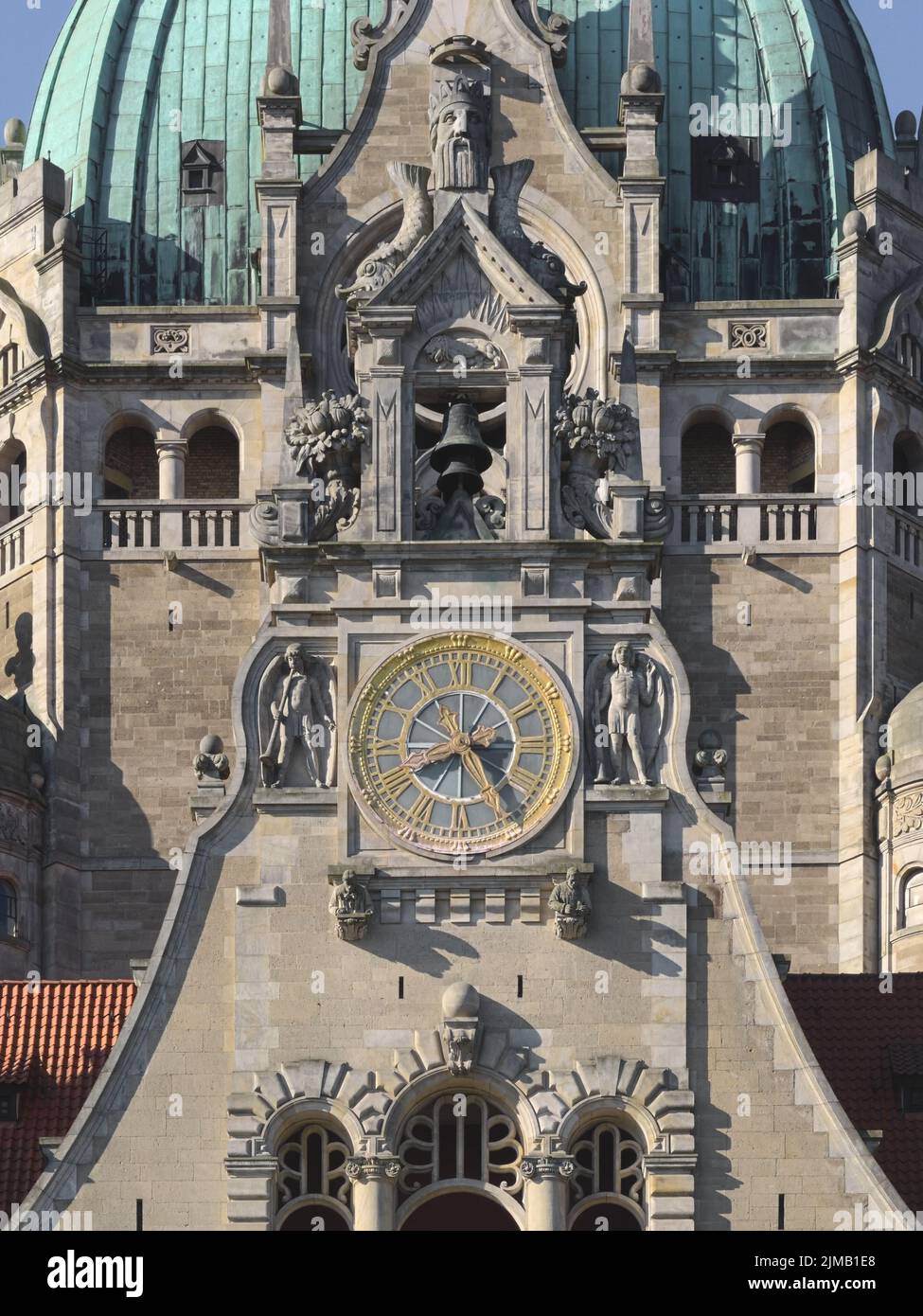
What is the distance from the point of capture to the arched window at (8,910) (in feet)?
219

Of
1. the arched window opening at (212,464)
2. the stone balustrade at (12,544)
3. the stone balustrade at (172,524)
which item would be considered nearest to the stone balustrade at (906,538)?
the stone balustrade at (172,524)

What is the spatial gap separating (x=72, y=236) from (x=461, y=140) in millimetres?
12784

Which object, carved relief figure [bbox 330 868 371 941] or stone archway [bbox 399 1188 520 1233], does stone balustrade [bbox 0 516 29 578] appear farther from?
carved relief figure [bbox 330 868 371 941]

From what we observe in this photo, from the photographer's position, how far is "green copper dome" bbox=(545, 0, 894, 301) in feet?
238

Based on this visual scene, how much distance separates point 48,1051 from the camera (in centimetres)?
5956

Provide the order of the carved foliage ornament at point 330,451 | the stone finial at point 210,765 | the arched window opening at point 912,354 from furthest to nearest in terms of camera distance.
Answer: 1. the arched window opening at point 912,354
2. the carved foliage ornament at point 330,451
3. the stone finial at point 210,765

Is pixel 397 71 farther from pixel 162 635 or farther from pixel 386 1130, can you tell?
pixel 386 1130

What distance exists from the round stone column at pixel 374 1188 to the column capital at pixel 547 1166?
3.74ft

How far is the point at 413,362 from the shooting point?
57875mm

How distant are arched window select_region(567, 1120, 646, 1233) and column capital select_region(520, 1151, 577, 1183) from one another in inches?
6.0

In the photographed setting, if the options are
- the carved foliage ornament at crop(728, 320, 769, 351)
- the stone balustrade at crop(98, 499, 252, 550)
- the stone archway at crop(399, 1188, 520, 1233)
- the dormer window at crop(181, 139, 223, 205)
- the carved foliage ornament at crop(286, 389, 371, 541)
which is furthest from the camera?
the dormer window at crop(181, 139, 223, 205)

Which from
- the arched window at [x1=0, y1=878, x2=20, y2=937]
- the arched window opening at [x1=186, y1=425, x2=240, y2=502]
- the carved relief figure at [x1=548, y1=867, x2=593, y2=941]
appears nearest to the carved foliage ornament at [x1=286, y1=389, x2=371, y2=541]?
the carved relief figure at [x1=548, y1=867, x2=593, y2=941]

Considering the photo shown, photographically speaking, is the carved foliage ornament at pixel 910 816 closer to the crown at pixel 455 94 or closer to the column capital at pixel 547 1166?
the crown at pixel 455 94
